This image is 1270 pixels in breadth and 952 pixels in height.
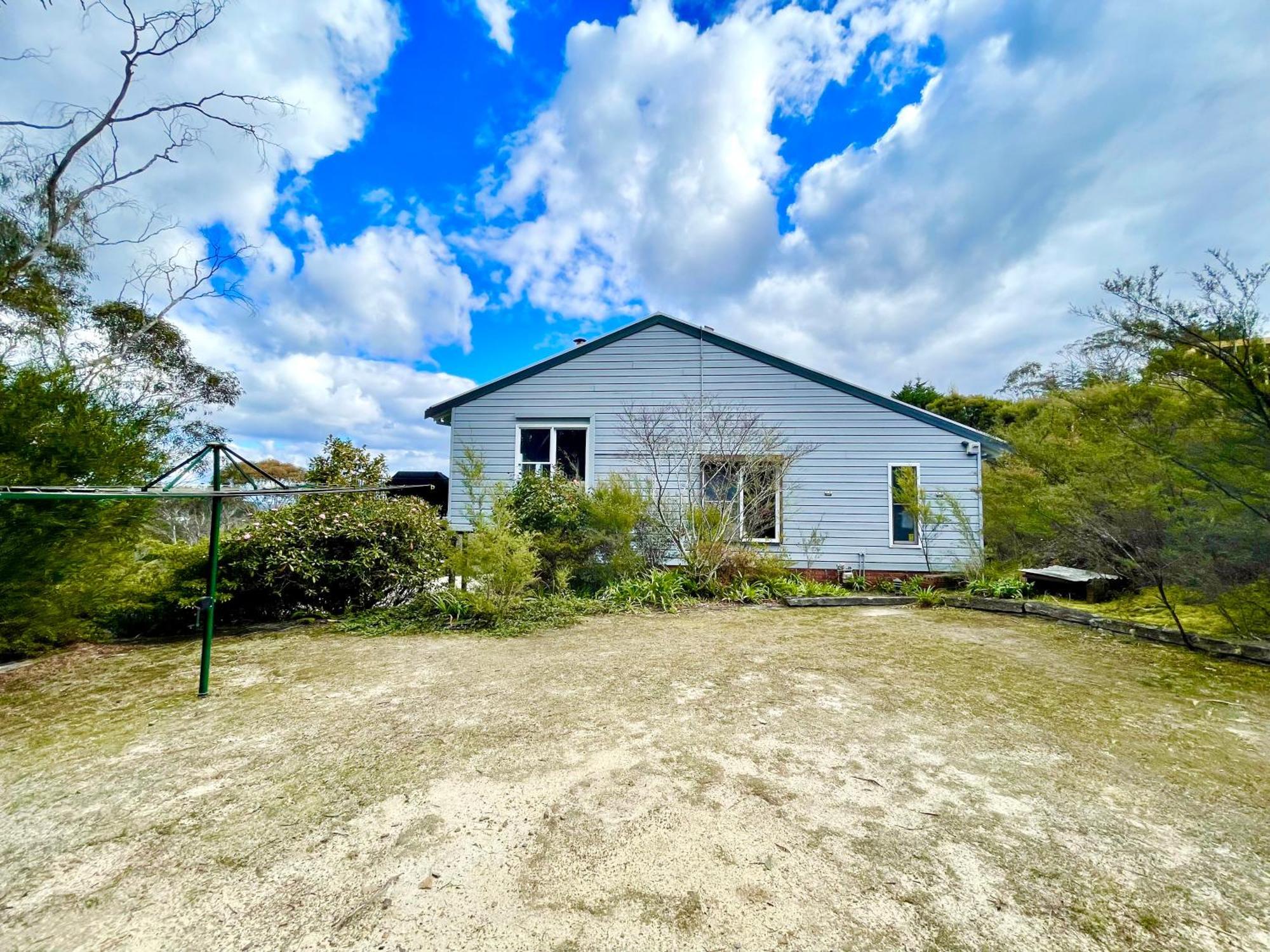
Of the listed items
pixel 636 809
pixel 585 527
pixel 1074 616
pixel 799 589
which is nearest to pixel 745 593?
pixel 799 589

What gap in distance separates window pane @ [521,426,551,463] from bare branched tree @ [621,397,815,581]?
169cm

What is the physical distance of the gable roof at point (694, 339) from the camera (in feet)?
31.0

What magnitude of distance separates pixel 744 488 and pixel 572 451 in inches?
145

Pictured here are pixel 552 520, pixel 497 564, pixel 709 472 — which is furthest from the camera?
pixel 709 472

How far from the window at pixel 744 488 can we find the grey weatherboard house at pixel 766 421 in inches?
24.6

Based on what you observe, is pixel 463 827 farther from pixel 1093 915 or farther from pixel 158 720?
pixel 158 720

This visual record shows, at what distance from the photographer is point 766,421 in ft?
31.3

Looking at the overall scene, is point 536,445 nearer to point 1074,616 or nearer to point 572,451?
point 572,451

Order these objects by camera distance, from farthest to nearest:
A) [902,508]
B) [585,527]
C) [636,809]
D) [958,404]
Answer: [958,404] → [902,508] → [585,527] → [636,809]

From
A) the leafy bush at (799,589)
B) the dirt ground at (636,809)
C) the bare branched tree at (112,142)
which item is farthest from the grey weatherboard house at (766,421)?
the bare branched tree at (112,142)

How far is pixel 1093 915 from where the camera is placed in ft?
5.27

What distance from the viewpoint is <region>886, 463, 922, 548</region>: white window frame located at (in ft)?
30.1

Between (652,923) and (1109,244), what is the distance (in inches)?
344

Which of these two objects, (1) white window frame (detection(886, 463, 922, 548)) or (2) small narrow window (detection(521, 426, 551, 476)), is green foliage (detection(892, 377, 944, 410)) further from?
(2) small narrow window (detection(521, 426, 551, 476))
